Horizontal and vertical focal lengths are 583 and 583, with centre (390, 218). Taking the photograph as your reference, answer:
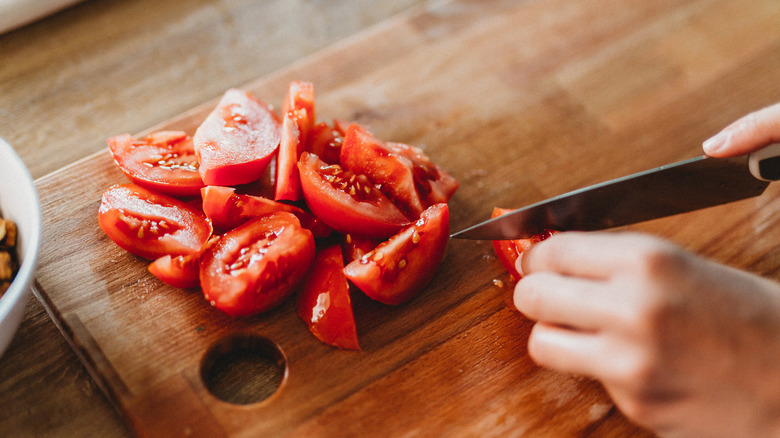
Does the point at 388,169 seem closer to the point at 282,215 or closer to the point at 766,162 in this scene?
the point at 282,215

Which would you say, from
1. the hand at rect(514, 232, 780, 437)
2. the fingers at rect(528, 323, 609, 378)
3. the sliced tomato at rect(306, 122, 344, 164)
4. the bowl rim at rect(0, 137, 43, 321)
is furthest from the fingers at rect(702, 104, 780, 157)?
the bowl rim at rect(0, 137, 43, 321)

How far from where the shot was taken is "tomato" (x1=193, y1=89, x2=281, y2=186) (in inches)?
56.6

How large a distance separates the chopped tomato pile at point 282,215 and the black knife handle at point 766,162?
748 mm

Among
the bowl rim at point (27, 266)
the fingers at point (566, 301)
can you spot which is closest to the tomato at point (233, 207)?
the bowl rim at point (27, 266)

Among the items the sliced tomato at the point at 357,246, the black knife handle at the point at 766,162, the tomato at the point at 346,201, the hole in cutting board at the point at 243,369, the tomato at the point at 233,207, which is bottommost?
the black knife handle at the point at 766,162

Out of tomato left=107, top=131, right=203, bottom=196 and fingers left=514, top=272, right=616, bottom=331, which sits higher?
tomato left=107, top=131, right=203, bottom=196

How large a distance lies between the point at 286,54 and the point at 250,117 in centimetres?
59

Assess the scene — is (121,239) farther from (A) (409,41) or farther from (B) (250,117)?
(A) (409,41)

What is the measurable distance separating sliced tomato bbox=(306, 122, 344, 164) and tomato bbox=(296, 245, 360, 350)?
0.30 metres

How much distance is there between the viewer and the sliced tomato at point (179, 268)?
1.36 m

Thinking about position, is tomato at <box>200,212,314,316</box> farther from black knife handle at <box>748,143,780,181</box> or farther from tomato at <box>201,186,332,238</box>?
black knife handle at <box>748,143,780,181</box>

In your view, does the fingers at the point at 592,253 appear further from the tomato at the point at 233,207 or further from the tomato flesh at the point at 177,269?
the tomato flesh at the point at 177,269

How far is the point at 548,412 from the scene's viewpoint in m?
1.36

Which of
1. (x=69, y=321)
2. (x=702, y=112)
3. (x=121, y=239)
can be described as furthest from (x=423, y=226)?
(x=702, y=112)
